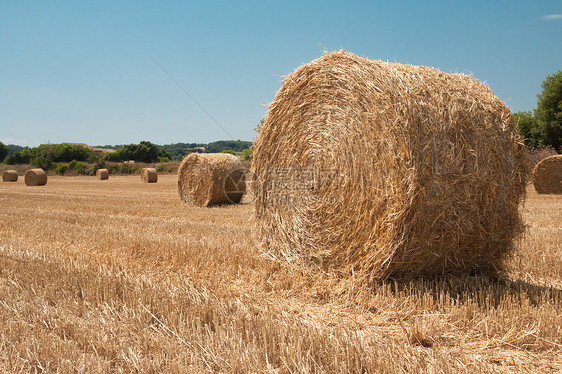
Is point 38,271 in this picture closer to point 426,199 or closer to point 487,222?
point 426,199

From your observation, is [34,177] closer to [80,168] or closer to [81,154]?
[80,168]

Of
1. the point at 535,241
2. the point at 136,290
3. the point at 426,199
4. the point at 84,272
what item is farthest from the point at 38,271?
the point at 535,241

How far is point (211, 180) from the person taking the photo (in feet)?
40.8

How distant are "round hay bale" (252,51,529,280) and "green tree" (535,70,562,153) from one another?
27.2 metres

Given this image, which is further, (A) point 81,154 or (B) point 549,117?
(A) point 81,154

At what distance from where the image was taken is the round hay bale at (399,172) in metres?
4.11

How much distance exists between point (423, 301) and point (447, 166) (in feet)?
3.80

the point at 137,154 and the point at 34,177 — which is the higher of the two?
the point at 137,154

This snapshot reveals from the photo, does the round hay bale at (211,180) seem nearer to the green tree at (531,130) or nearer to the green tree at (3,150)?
the green tree at (531,130)

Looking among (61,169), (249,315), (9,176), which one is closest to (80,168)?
(61,169)

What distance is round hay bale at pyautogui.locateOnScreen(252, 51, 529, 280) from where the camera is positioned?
4.11m

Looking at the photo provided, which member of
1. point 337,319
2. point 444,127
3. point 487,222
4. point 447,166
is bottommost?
point 337,319

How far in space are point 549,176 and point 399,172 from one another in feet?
43.6

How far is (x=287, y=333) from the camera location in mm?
3182
